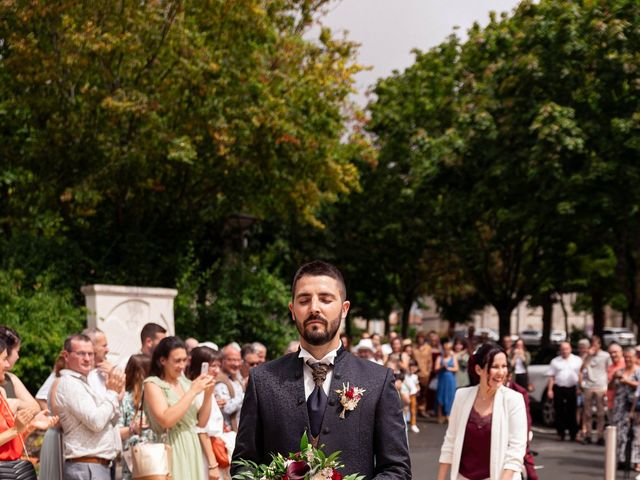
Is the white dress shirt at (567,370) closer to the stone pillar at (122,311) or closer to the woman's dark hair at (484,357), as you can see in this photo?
the stone pillar at (122,311)

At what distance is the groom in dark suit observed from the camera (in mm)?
3992

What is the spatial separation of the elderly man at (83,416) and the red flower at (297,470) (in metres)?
3.80

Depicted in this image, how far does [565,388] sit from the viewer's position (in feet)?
65.8

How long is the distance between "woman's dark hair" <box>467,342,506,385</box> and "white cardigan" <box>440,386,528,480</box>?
0.46ft

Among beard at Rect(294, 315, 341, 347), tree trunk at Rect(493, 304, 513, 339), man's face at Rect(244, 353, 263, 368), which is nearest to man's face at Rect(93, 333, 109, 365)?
man's face at Rect(244, 353, 263, 368)

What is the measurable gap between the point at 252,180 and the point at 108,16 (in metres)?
4.67

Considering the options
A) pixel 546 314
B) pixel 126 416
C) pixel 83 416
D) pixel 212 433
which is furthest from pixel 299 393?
pixel 546 314

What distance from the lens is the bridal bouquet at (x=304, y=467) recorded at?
3814 millimetres

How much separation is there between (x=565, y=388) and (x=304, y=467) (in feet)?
55.8

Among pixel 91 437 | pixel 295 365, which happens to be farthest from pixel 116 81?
pixel 295 365

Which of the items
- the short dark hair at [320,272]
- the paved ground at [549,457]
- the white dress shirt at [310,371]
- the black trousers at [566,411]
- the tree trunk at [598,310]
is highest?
the tree trunk at [598,310]

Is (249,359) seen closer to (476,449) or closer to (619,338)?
(476,449)

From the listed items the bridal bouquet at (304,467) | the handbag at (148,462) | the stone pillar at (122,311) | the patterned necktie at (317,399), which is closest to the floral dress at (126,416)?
the handbag at (148,462)

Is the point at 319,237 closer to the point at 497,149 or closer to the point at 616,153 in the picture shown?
the point at 497,149
